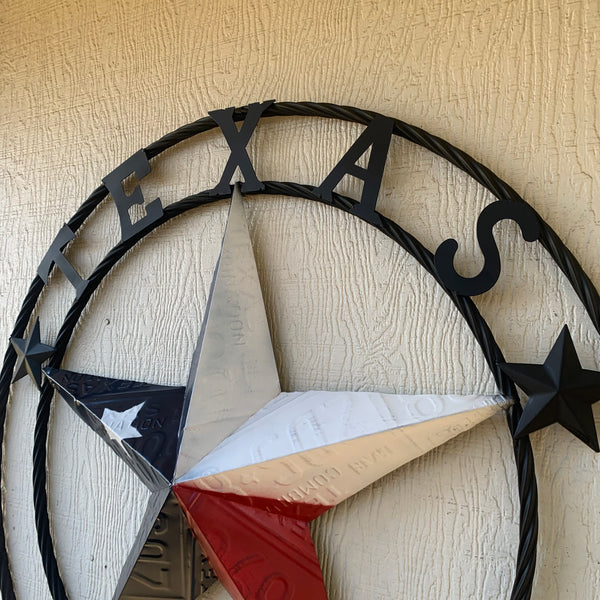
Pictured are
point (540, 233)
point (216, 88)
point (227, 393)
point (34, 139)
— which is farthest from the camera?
point (34, 139)

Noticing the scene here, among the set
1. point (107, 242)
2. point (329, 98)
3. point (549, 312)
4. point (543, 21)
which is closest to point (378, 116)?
point (329, 98)

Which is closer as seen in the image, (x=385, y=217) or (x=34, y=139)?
(x=385, y=217)

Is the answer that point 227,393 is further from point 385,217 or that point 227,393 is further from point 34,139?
point 34,139

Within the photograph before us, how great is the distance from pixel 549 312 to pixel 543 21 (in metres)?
0.34

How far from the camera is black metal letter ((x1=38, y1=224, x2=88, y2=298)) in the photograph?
2.84 ft

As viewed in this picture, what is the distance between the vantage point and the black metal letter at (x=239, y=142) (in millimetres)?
740

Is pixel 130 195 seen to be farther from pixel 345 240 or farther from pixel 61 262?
pixel 345 240

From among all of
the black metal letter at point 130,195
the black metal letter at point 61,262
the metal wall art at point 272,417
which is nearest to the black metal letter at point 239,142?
the metal wall art at point 272,417

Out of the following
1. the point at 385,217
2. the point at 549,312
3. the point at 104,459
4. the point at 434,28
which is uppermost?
the point at 434,28

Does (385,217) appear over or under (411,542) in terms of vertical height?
over

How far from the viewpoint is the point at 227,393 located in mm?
681

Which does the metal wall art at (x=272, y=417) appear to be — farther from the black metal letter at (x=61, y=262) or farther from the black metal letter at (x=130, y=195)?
the black metal letter at (x=61, y=262)

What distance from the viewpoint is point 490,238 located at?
1.94 feet

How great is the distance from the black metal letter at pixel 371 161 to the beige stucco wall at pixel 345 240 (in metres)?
0.03
